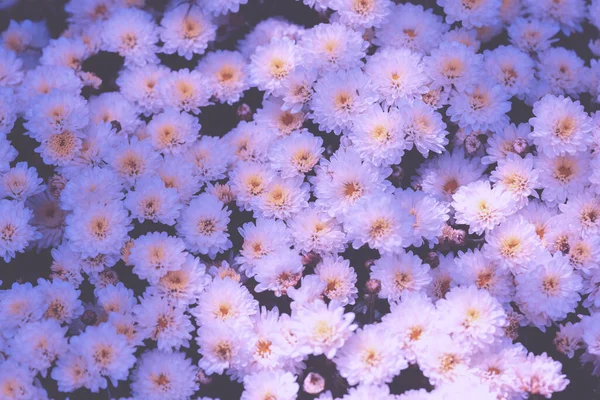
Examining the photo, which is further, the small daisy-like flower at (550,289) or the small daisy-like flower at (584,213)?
the small daisy-like flower at (584,213)

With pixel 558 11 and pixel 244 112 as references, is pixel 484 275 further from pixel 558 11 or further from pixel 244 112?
pixel 558 11

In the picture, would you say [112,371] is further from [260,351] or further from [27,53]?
[27,53]

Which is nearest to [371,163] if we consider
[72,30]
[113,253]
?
[113,253]

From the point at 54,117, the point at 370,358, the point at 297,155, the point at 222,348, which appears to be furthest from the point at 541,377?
the point at 54,117

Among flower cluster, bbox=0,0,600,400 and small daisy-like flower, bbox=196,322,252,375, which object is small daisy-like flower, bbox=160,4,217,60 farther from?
small daisy-like flower, bbox=196,322,252,375

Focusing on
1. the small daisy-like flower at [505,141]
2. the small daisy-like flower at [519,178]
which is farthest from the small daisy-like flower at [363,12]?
the small daisy-like flower at [519,178]

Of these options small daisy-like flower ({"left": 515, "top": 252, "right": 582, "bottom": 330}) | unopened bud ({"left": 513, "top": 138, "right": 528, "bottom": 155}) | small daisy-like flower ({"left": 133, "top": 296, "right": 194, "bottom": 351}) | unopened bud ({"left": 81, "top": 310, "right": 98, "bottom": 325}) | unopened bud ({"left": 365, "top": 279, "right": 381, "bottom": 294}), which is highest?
unopened bud ({"left": 513, "top": 138, "right": 528, "bottom": 155})

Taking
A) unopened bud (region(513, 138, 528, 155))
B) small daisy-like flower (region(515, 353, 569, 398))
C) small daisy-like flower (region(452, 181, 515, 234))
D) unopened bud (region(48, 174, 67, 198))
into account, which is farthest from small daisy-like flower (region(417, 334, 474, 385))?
unopened bud (region(48, 174, 67, 198))

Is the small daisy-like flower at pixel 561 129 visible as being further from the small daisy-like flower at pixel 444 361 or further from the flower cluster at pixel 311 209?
the small daisy-like flower at pixel 444 361
